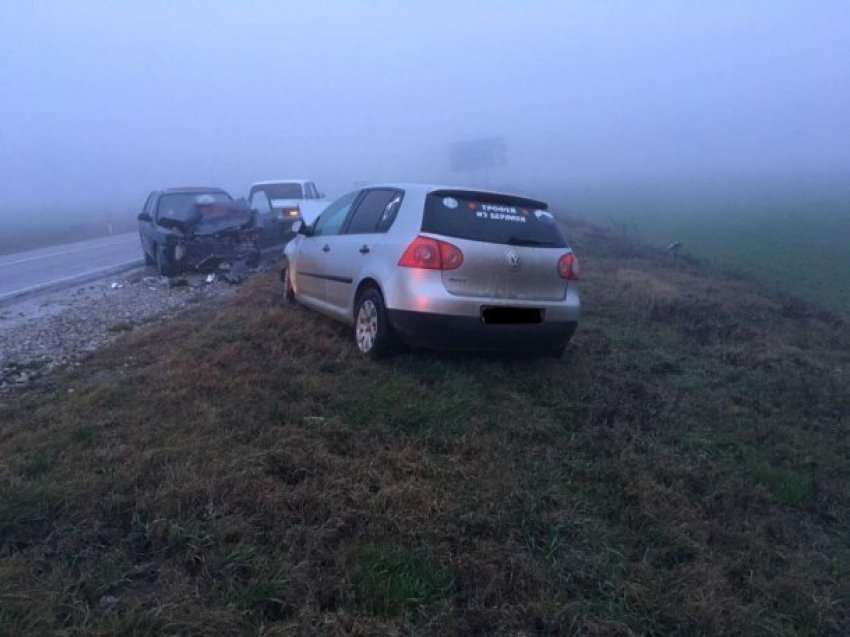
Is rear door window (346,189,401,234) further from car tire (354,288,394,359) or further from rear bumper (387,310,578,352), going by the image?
rear bumper (387,310,578,352)

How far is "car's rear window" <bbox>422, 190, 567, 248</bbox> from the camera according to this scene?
18.5 ft

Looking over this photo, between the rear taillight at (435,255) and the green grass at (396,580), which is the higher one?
the rear taillight at (435,255)

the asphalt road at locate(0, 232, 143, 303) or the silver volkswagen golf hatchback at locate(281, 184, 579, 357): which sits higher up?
the silver volkswagen golf hatchback at locate(281, 184, 579, 357)

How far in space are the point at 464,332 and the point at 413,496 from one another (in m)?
1.89

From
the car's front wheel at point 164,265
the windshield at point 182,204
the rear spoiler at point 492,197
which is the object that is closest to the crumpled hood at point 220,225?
the windshield at point 182,204

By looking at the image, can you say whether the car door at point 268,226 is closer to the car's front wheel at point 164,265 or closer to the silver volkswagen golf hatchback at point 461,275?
the car's front wheel at point 164,265

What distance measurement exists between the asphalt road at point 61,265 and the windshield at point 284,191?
346cm

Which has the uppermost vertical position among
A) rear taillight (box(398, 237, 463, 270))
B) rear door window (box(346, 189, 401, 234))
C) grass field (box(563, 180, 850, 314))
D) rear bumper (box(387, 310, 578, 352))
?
rear door window (box(346, 189, 401, 234))

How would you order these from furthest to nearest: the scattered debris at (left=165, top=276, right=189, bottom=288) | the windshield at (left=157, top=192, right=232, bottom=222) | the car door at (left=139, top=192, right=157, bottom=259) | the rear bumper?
the car door at (left=139, top=192, right=157, bottom=259) < the windshield at (left=157, top=192, right=232, bottom=222) < the scattered debris at (left=165, top=276, right=189, bottom=288) < the rear bumper

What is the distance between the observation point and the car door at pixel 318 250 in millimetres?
7051

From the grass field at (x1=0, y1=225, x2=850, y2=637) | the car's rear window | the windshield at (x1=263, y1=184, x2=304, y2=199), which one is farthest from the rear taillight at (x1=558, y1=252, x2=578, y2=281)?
the windshield at (x1=263, y1=184, x2=304, y2=199)

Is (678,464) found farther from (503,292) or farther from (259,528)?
(259,528)

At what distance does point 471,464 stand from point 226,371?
224 centimetres

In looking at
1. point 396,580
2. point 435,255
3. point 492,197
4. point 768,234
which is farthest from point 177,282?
point 768,234
